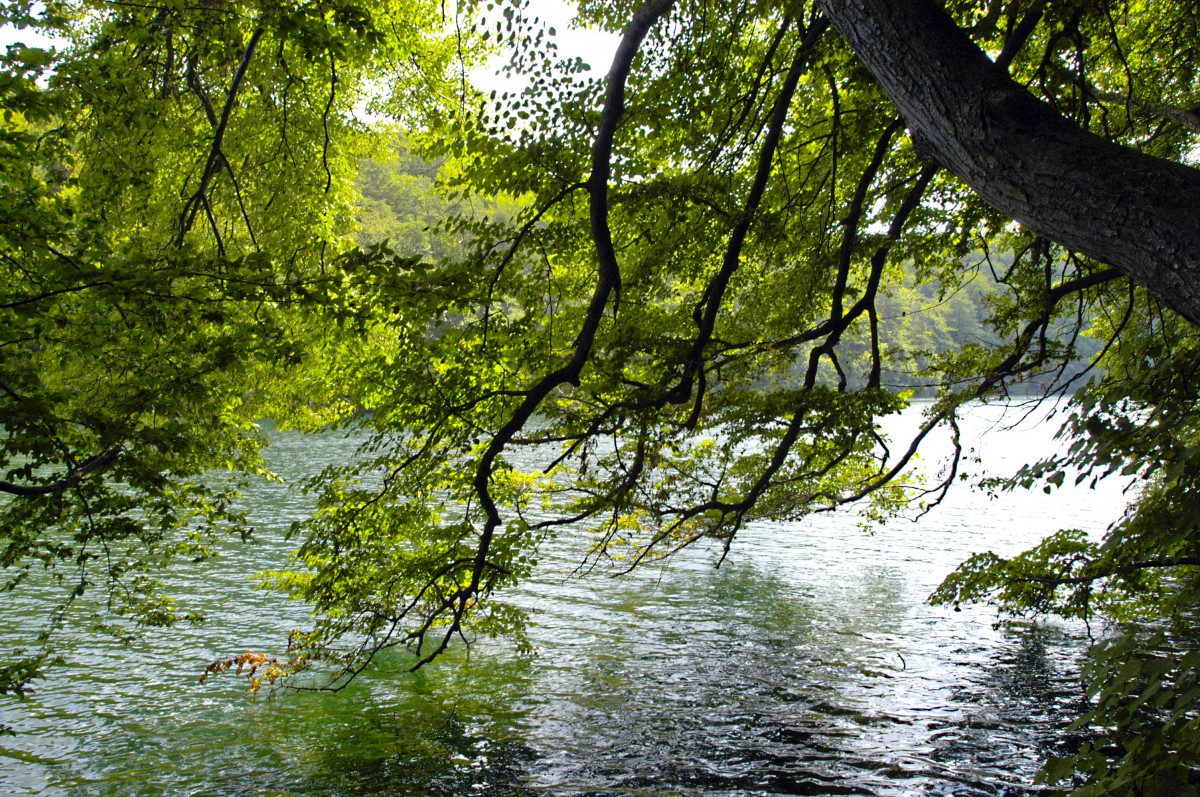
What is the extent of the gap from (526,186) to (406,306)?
148 cm

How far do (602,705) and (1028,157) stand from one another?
7.99 metres

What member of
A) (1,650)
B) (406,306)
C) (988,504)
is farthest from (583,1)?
(988,504)

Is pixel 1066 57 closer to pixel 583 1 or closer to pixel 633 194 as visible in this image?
pixel 583 1

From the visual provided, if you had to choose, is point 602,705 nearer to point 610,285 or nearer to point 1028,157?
point 610,285

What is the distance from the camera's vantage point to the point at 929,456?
3006cm

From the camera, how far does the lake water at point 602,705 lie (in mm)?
7355

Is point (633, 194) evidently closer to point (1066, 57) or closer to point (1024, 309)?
point (1024, 309)

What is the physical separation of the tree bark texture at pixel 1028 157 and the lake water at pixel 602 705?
4.60m

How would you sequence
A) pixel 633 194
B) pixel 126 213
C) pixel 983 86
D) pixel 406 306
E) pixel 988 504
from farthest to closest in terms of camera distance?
pixel 988 504
pixel 126 213
pixel 633 194
pixel 406 306
pixel 983 86

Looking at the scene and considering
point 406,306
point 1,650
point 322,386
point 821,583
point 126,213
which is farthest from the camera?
point 821,583

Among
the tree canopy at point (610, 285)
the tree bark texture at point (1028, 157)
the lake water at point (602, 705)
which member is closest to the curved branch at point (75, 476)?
the tree canopy at point (610, 285)

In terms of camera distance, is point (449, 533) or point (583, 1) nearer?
point (449, 533)

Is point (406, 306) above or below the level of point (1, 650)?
above

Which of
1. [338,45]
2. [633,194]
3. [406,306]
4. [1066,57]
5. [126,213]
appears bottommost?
[406,306]
